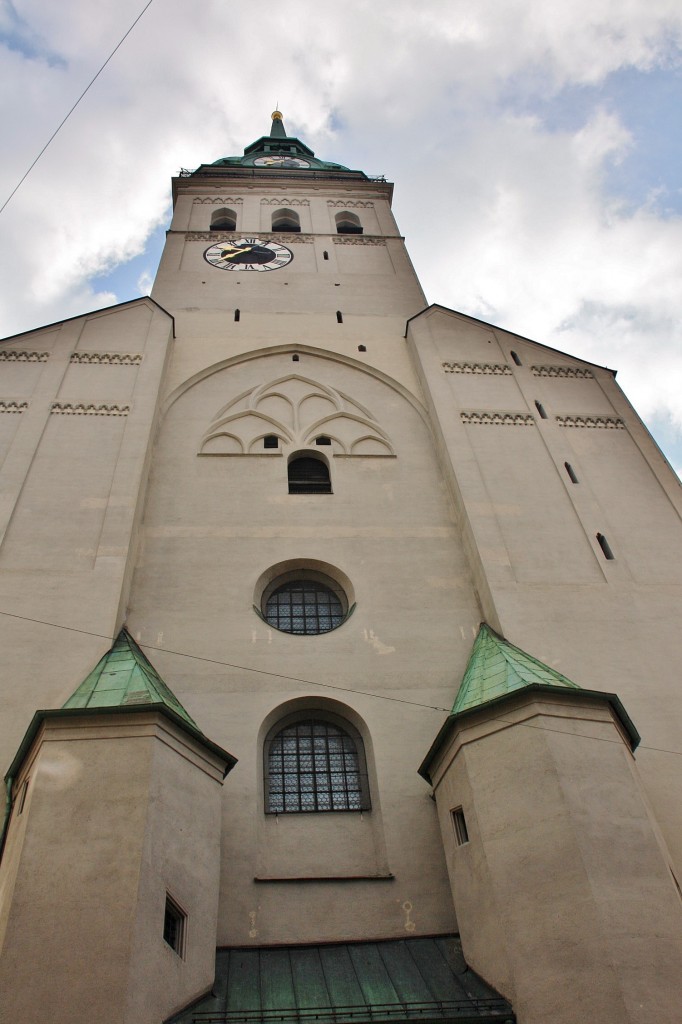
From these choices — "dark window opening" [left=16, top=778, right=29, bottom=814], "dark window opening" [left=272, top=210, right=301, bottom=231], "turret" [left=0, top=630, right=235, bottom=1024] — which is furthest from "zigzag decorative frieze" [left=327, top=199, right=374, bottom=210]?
"dark window opening" [left=16, top=778, right=29, bottom=814]

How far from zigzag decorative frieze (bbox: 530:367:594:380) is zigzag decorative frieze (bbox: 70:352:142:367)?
26.7 feet

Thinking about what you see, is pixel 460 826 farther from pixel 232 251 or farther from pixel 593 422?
pixel 232 251

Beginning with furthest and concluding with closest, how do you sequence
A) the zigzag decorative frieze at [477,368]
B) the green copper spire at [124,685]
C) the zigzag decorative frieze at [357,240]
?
1. the zigzag decorative frieze at [357,240]
2. the zigzag decorative frieze at [477,368]
3. the green copper spire at [124,685]

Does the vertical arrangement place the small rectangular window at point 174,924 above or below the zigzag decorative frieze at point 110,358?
below

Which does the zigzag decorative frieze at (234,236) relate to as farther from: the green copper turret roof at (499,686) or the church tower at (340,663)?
the green copper turret roof at (499,686)

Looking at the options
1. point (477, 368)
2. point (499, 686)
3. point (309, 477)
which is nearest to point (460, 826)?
point (499, 686)

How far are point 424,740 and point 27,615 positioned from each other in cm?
Answer: 545

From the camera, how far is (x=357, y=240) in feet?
77.4

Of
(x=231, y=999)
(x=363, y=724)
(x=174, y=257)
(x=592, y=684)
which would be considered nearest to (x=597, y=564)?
(x=592, y=684)

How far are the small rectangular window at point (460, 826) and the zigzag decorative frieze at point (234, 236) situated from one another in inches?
705

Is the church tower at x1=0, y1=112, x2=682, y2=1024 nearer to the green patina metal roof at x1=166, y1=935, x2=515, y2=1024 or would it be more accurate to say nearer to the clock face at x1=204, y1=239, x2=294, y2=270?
the green patina metal roof at x1=166, y1=935, x2=515, y2=1024

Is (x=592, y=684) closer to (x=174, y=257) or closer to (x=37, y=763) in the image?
(x=37, y=763)

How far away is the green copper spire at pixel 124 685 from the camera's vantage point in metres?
9.12

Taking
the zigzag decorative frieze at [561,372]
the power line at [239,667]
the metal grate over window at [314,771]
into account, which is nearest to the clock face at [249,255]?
the zigzag decorative frieze at [561,372]
